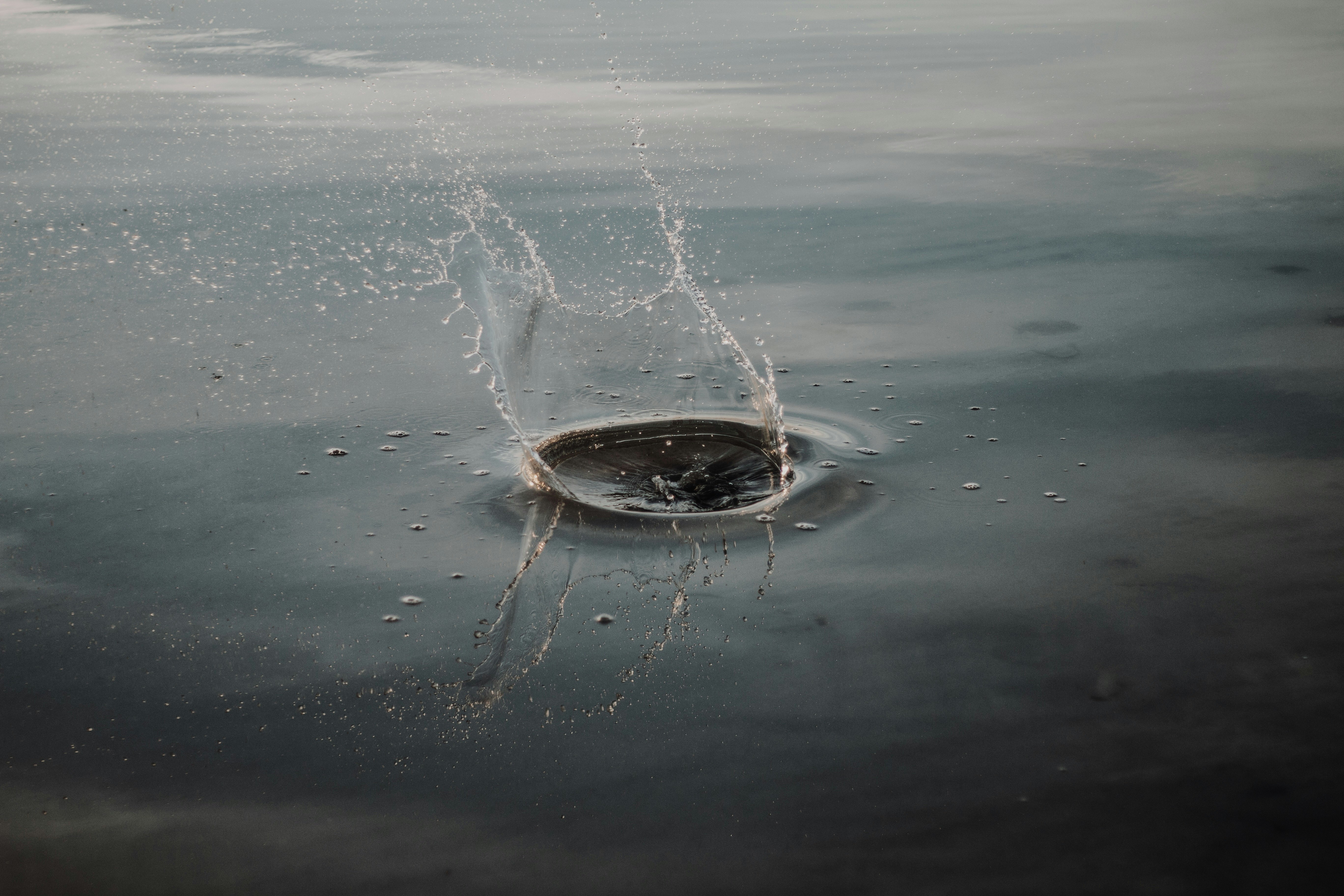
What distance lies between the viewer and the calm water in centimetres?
216

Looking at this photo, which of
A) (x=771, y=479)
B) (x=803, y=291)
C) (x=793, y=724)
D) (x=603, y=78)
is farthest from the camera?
(x=603, y=78)

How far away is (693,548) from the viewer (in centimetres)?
327

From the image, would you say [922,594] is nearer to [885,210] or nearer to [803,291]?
[803,291]

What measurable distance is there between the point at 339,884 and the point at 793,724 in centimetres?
98

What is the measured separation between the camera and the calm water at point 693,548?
2.16 meters

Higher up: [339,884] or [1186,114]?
[1186,114]

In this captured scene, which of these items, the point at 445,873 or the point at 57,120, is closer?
the point at 445,873

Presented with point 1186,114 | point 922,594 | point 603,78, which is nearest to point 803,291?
point 922,594

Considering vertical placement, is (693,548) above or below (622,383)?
below

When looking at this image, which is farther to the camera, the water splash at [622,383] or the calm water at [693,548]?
the water splash at [622,383]

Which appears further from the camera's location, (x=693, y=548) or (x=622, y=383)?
(x=622, y=383)

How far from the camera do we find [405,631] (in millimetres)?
2842

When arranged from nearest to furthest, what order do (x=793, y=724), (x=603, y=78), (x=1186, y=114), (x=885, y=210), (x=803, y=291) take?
(x=793, y=724)
(x=803, y=291)
(x=885, y=210)
(x=1186, y=114)
(x=603, y=78)

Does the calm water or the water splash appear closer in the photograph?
the calm water
